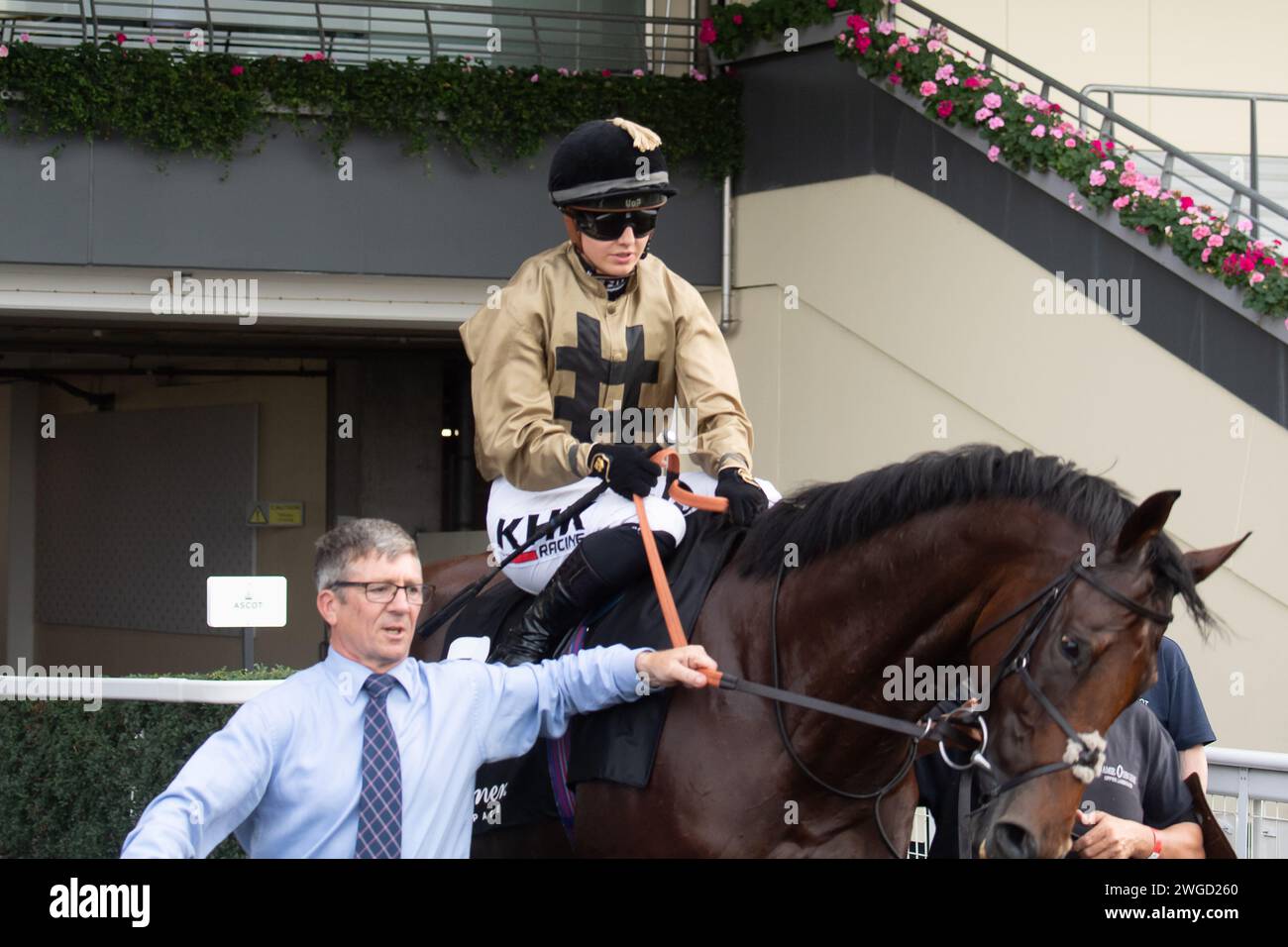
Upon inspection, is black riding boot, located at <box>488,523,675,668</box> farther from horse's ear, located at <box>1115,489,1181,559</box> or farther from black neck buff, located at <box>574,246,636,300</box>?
horse's ear, located at <box>1115,489,1181,559</box>

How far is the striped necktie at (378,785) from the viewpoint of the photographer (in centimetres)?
224

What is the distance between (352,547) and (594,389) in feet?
3.70

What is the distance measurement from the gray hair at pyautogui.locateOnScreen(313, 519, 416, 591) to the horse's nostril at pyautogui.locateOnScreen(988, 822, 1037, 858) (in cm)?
106

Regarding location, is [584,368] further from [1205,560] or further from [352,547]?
[1205,560]

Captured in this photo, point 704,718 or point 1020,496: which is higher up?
point 1020,496

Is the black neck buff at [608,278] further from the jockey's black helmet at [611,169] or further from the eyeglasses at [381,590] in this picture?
the eyeglasses at [381,590]

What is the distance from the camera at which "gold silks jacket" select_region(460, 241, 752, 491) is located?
321 cm

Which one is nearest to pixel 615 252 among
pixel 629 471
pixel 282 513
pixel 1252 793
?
pixel 629 471

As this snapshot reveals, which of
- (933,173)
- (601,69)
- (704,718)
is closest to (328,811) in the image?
(704,718)

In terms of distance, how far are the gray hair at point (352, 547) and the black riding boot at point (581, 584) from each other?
0.65 meters

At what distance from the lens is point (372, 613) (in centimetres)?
229
